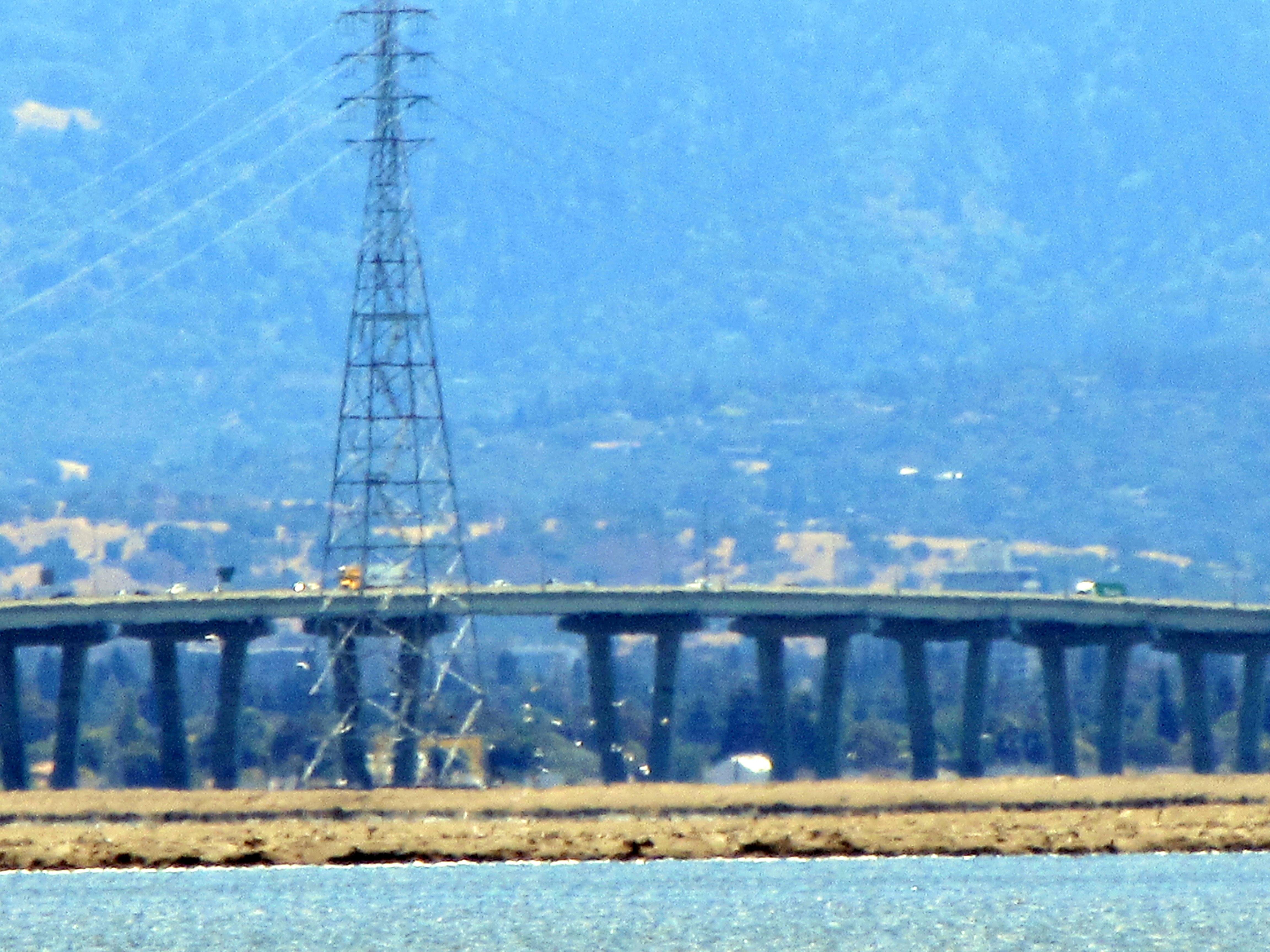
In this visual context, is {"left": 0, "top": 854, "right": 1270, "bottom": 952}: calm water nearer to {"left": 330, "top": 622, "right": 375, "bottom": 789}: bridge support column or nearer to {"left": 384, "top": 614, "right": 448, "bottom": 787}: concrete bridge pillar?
{"left": 384, "top": 614, "right": 448, "bottom": 787}: concrete bridge pillar

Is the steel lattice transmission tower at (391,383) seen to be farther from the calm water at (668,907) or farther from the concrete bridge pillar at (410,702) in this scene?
the calm water at (668,907)

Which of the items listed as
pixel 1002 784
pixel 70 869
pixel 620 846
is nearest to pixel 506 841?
pixel 620 846

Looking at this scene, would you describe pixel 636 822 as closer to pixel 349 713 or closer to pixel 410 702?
pixel 349 713

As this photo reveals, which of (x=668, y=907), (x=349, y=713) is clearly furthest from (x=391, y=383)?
(x=668, y=907)

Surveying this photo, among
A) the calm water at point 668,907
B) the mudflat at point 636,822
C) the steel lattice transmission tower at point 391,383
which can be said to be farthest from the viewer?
the steel lattice transmission tower at point 391,383

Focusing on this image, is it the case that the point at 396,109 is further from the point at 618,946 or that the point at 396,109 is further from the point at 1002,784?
the point at 618,946

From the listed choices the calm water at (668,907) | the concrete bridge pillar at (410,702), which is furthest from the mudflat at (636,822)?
the concrete bridge pillar at (410,702)

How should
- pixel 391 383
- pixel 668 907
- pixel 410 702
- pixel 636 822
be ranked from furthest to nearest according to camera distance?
pixel 410 702 → pixel 391 383 → pixel 636 822 → pixel 668 907
